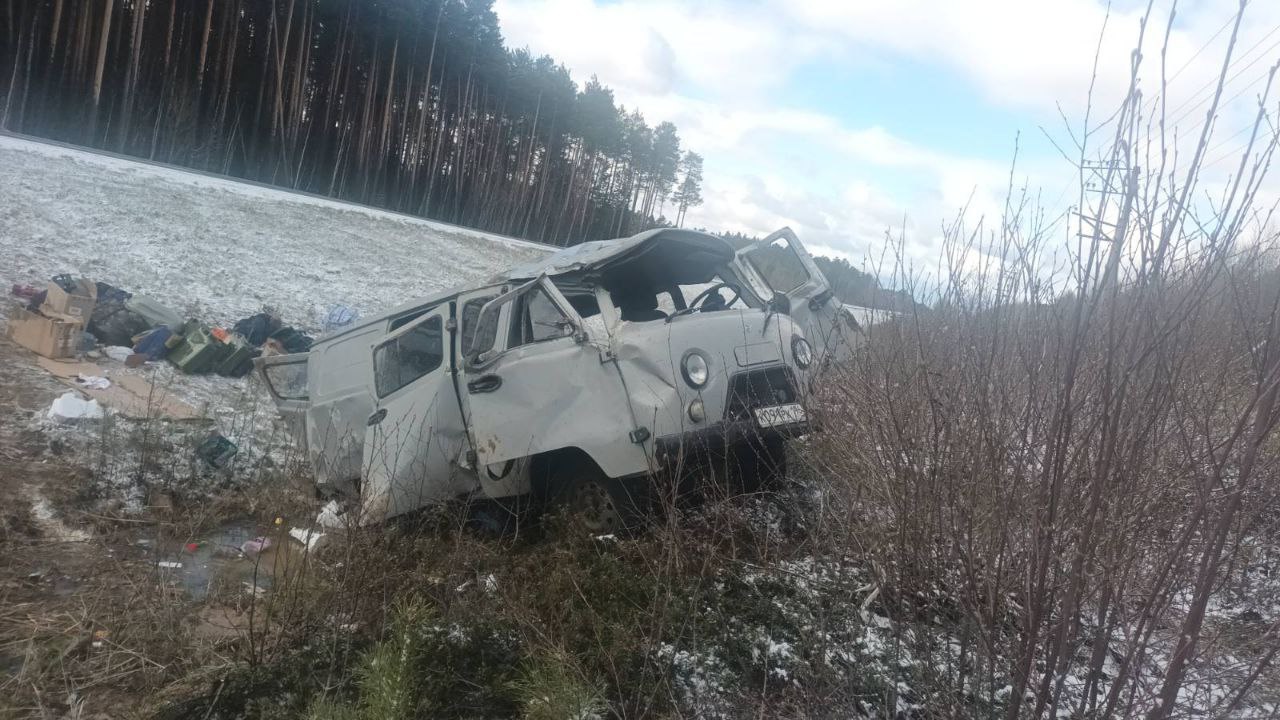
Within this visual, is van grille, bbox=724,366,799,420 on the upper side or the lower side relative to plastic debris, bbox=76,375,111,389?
upper

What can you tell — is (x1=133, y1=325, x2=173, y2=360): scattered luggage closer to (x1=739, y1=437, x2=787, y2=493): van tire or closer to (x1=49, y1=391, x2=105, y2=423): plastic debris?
(x1=49, y1=391, x2=105, y2=423): plastic debris

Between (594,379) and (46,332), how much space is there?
7.20 metres

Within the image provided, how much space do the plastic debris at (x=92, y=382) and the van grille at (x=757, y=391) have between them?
272 inches

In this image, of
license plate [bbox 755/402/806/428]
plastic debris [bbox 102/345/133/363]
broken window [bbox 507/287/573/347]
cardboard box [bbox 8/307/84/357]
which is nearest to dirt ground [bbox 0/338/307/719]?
cardboard box [bbox 8/307/84/357]

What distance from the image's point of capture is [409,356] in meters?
5.40

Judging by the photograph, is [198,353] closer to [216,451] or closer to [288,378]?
[288,378]

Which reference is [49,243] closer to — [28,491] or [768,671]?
[28,491]

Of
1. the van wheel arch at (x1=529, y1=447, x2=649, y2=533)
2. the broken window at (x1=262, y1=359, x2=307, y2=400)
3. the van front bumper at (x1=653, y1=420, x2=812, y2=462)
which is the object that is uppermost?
the van front bumper at (x1=653, y1=420, x2=812, y2=462)

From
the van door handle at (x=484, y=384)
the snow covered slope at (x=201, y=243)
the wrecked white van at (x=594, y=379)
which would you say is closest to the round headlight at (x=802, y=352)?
the wrecked white van at (x=594, y=379)

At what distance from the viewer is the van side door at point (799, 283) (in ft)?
17.3

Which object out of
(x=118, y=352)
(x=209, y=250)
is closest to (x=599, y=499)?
(x=118, y=352)

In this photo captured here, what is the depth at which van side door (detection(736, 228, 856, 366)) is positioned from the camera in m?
5.27

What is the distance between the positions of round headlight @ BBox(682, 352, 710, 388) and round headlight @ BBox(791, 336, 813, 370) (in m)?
0.66

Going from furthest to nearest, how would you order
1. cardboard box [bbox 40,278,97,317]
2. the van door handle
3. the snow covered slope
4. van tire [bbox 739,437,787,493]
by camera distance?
the snow covered slope < cardboard box [bbox 40,278,97,317] < the van door handle < van tire [bbox 739,437,787,493]
